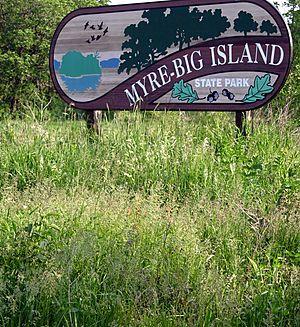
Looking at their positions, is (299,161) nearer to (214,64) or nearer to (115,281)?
(214,64)

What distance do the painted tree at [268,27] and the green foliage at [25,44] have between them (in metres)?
13.3

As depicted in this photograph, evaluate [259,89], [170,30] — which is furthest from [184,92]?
[259,89]

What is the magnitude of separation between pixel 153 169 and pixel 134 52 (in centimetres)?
220

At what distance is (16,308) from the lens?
2.87m

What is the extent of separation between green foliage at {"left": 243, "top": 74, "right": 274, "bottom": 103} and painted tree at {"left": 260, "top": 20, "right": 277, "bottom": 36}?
1.45 ft

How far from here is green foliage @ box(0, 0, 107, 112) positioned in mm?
18875

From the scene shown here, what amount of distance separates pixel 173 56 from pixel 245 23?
918 millimetres

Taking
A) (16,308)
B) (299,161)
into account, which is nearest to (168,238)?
(16,308)

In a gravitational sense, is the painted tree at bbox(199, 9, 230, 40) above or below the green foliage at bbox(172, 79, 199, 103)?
above

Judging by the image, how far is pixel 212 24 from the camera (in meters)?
6.42

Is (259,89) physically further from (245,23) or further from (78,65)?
(78,65)

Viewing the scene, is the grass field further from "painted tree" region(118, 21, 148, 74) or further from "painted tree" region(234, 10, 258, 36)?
"painted tree" region(118, 21, 148, 74)

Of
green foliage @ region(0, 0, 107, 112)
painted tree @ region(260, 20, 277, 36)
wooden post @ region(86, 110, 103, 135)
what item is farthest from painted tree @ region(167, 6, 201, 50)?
green foliage @ region(0, 0, 107, 112)

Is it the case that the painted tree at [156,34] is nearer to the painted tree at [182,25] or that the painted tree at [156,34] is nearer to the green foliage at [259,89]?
the painted tree at [182,25]
